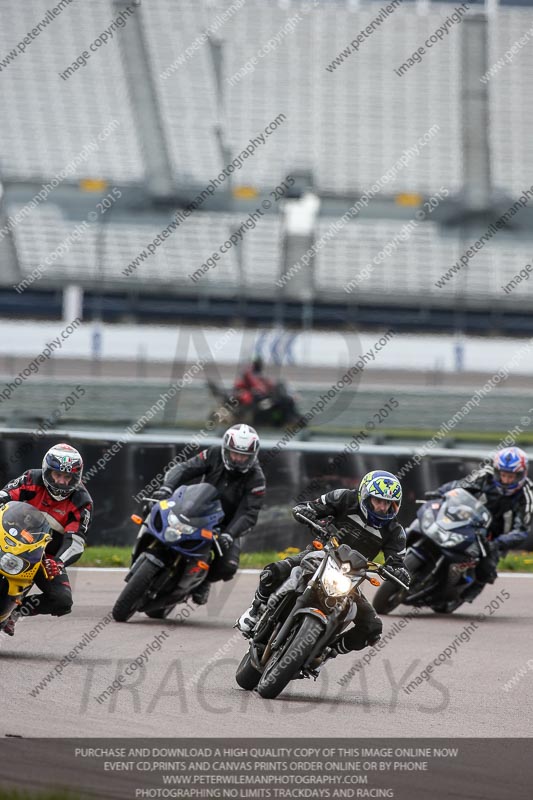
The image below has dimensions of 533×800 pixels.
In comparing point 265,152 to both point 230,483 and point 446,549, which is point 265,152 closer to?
point 446,549

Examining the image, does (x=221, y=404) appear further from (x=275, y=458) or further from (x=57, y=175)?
(x=57, y=175)

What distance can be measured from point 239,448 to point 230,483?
0.49 m

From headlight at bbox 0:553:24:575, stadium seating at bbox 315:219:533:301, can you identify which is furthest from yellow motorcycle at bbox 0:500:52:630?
stadium seating at bbox 315:219:533:301

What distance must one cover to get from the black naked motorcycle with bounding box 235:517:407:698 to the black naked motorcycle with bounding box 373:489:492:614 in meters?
3.80

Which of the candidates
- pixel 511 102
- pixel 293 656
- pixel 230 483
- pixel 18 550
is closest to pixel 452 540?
pixel 230 483

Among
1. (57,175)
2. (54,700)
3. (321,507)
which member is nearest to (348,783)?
(54,700)

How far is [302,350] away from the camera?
28.8 m

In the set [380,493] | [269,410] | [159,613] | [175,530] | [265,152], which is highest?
[380,493]

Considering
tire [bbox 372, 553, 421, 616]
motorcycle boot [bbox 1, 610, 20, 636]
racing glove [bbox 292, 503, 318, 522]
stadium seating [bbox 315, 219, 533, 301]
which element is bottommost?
stadium seating [bbox 315, 219, 533, 301]

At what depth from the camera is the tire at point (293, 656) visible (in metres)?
7.18

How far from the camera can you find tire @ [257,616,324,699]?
23.5 ft

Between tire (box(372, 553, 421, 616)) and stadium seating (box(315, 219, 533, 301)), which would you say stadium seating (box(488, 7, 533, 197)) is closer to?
stadium seating (box(315, 219, 533, 301))

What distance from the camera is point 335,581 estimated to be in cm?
734

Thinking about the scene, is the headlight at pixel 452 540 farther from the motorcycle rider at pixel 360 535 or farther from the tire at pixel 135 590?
the motorcycle rider at pixel 360 535
